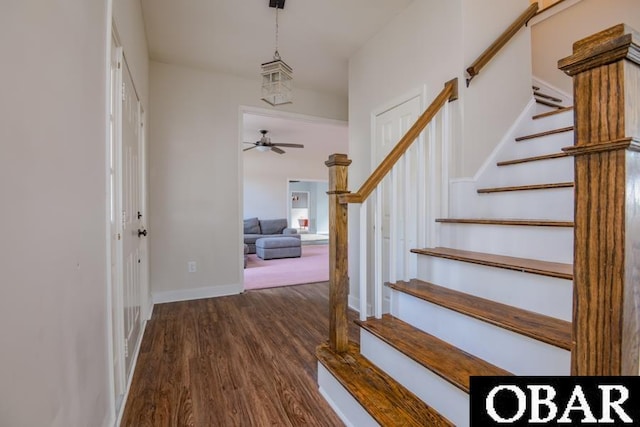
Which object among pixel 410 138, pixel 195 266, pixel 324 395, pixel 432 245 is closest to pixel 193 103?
pixel 195 266

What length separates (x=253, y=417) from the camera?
1585 mm

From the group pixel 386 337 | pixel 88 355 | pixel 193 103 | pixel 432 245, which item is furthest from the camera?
pixel 193 103

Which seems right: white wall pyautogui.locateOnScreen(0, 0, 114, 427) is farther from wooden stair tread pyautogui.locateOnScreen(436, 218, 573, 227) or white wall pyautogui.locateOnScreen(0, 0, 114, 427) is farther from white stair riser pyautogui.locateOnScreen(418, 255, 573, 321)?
wooden stair tread pyautogui.locateOnScreen(436, 218, 573, 227)

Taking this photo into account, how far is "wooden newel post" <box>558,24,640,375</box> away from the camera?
0.63 meters

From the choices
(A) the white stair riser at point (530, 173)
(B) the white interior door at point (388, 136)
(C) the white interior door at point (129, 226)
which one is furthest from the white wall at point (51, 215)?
(A) the white stair riser at point (530, 173)

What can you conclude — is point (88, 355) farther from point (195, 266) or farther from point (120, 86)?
point (195, 266)

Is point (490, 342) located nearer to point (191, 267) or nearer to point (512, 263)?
point (512, 263)

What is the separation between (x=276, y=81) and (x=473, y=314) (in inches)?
88.2

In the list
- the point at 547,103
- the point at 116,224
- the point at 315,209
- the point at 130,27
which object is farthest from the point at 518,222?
the point at 315,209

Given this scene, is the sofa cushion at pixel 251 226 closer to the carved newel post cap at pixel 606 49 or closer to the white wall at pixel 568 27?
the white wall at pixel 568 27

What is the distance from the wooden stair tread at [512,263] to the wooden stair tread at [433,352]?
444mm

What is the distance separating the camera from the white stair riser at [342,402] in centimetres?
137

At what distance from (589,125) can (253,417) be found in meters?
1.83

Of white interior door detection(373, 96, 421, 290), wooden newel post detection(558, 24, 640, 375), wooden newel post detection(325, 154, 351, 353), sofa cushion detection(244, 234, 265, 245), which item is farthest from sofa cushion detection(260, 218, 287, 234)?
wooden newel post detection(558, 24, 640, 375)
